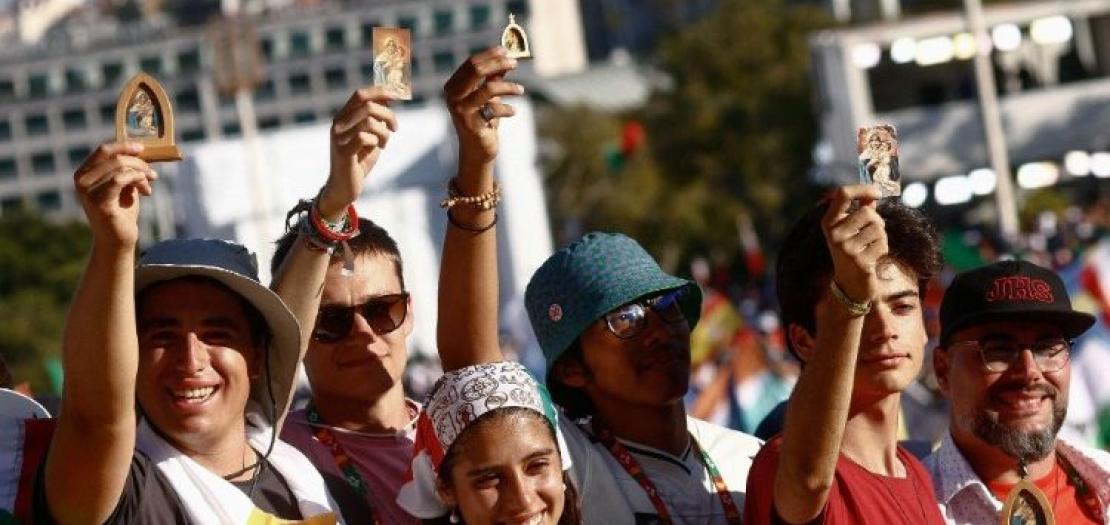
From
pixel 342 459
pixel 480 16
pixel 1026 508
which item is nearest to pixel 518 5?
pixel 480 16

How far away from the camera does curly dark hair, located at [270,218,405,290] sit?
525 centimetres

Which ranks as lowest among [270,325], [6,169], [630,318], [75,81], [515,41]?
[630,318]

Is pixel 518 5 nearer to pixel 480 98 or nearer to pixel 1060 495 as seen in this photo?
pixel 1060 495

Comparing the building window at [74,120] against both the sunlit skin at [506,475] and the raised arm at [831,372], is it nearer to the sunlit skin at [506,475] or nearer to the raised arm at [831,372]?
the sunlit skin at [506,475]

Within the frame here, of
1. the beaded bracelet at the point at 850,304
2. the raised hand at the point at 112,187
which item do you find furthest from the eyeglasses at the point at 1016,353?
the raised hand at the point at 112,187

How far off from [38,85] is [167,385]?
398ft

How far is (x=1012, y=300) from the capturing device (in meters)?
5.47

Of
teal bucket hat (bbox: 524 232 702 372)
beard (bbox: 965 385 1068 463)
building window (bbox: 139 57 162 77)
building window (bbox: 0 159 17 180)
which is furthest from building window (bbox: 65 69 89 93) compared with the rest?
beard (bbox: 965 385 1068 463)

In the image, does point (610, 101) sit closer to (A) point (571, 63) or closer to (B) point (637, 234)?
(A) point (571, 63)

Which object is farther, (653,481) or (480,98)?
(653,481)

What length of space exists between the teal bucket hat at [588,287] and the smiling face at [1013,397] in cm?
67

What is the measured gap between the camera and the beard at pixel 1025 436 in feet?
17.9

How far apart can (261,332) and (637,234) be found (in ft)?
199

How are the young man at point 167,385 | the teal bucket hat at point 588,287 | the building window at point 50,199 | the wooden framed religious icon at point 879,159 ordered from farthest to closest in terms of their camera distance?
the building window at point 50,199, the teal bucket hat at point 588,287, the wooden framed religious icon at point 879,159, the young man at point 167,385
